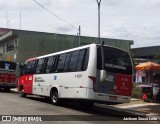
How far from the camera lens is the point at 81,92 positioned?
50.4ft

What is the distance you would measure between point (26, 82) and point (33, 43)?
80.5 ft

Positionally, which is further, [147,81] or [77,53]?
[147,81]

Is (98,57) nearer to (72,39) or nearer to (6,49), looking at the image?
(72,39)

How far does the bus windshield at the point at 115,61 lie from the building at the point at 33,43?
105 ft

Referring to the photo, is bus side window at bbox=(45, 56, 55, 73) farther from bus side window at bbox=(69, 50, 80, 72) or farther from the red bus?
the red bus

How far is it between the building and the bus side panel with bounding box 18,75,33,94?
2229cm

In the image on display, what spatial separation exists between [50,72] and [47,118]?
6968 mm

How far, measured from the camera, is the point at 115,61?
613 inches

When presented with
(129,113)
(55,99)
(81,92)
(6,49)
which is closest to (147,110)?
(129,113)

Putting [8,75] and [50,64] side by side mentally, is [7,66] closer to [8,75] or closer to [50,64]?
[8,75]

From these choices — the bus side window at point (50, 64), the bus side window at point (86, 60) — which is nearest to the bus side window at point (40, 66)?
the bus side window at point (50, 64)

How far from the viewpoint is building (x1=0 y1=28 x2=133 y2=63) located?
4672 centimetres

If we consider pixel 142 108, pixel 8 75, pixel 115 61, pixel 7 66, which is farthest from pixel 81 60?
pixel 7 66

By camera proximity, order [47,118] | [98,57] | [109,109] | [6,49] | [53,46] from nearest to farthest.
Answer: [47,118]
[98,57]
[109,109]
[53,46]
[6,49]
